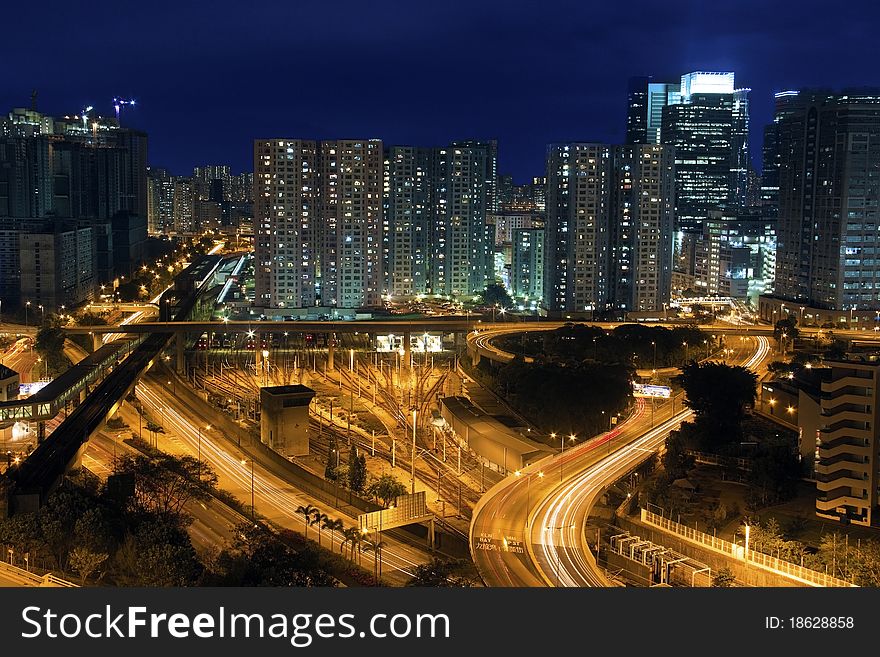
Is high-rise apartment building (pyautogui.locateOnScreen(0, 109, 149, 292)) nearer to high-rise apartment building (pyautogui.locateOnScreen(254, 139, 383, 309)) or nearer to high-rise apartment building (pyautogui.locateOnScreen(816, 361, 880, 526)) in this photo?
high-rise apartment building (pyautogui.locateOnScreen(254, 139, 383, 309))

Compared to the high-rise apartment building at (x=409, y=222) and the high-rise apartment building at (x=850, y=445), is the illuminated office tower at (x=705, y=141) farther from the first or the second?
the high-rise apartment building at (x=850, y=445)

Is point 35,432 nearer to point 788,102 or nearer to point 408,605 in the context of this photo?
point 408,605

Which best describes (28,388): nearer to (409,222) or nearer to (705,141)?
(409,222)

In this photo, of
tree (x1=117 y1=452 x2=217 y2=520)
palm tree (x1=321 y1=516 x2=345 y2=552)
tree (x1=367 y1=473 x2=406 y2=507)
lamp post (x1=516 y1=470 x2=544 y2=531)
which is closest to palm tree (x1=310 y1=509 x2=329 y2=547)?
palm tree (x1=321 y1=516 x2=345 y2=552)

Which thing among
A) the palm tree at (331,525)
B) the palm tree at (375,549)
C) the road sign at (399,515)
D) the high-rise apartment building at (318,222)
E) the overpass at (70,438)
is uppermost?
the high-rise apartment building at (318,222)

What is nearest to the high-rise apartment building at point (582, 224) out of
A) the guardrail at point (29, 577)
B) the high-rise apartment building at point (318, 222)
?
the high-rise apartment building at point (318, 222)

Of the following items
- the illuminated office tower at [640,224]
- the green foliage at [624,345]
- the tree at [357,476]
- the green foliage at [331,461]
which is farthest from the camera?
the illuminated office tower at [640,224]

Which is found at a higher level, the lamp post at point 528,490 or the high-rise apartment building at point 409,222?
the high-rise apartment building at point 409,222

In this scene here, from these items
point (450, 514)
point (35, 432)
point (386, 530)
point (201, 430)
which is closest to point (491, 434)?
point (450, 514)
